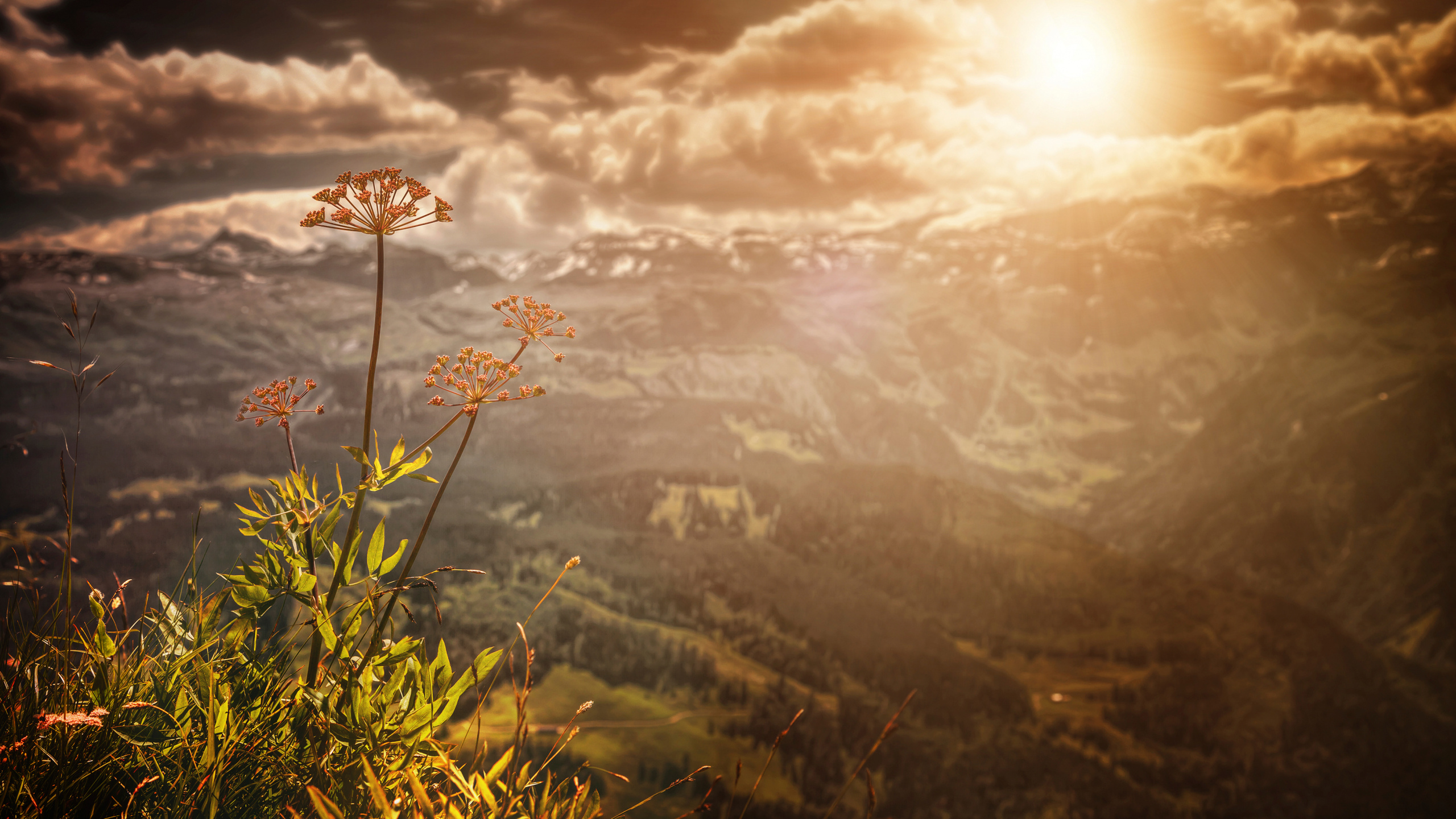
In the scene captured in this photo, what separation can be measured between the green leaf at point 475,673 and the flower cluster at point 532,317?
3.57ft

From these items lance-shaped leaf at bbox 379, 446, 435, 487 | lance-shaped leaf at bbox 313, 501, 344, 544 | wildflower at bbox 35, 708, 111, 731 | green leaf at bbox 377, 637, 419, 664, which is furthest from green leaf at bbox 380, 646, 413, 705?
wildflower at bbox 35, 708, 111, 731

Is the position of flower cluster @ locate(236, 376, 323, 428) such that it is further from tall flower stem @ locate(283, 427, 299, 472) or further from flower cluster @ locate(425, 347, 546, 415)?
flower cluster @ locate(425, 347, 546, 415)

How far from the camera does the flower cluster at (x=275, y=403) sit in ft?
7.15

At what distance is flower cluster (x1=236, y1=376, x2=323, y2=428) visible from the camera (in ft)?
7.15

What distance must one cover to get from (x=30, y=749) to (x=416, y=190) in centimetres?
209

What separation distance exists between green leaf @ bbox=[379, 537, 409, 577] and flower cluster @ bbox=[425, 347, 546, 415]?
47 centimetres

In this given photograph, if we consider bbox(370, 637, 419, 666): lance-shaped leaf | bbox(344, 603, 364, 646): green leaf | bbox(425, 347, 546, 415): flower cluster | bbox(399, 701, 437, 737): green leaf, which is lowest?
bbox(399, 701, 437, 737): green leaf

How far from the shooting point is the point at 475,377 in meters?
2.29

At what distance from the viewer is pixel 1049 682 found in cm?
18288

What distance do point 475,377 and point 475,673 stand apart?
1.06 meters

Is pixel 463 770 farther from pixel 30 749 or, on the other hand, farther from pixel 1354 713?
pixel 1354 713

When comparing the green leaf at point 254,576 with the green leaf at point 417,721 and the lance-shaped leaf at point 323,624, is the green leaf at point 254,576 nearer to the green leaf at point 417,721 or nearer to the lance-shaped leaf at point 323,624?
the lance-shaped leaf at point 323,624

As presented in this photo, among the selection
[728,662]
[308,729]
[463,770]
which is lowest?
[728,662]

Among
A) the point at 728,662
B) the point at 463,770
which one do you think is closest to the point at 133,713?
the point at 463,770
